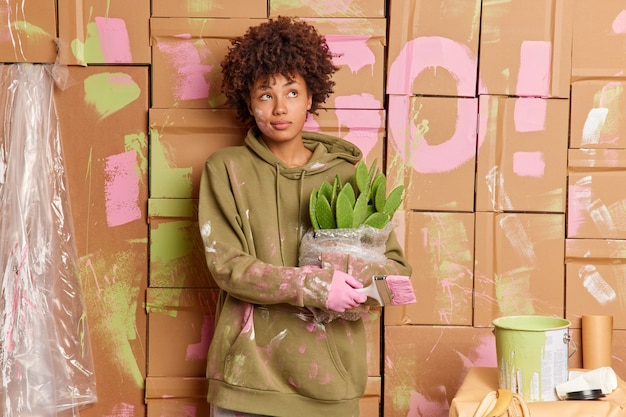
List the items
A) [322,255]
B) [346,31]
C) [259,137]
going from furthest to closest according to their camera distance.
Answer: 1. [346,31]
2. [259,137]
3. [322,255]

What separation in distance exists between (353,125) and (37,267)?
87cm

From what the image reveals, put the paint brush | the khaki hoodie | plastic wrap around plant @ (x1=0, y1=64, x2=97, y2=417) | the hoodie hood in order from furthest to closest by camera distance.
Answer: plastic wrap around plant @ (x1=0, y1=64, x2=97, y2=417) < the hoodie hood < the khaki hoodie < the paint brush

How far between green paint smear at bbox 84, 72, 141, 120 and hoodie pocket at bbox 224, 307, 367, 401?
0.67m

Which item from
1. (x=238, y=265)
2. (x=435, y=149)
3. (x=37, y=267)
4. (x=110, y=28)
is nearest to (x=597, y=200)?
(x=435, y=149)

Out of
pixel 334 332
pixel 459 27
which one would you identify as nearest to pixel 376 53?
pixel 459 27

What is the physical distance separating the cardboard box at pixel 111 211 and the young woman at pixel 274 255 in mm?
316

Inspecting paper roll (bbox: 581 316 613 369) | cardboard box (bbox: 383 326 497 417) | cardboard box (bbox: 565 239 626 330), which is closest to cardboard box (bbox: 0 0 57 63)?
cardboard box (bbox: 383 326 497 417)

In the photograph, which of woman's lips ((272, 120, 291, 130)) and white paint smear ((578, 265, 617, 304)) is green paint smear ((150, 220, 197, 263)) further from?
white paint smear ((578, 265, 617, 304))

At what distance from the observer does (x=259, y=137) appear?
6.25ft

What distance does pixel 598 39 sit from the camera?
2051mm

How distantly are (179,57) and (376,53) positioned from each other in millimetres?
500

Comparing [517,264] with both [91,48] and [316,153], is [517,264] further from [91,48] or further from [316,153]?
[91,48]

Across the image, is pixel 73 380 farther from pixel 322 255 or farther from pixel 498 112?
pixel 498 112

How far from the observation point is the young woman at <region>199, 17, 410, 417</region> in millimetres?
1737
